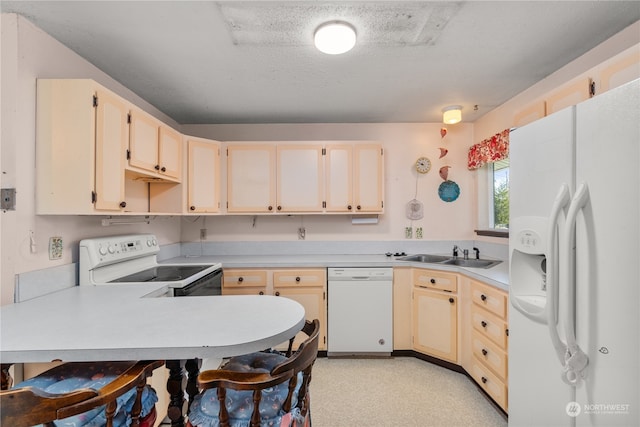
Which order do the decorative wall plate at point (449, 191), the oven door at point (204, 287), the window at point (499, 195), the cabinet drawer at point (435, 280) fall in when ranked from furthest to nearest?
1. the decorative wall plate at point (449, 191)
2. the window at point (499, 195)
3. the cabinet drawer at point (435, 280)
4. the oven door at point (204, 287)

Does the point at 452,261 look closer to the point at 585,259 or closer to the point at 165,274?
the point at 585,259

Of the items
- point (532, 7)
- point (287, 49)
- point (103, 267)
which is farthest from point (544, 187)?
point (103, 267)

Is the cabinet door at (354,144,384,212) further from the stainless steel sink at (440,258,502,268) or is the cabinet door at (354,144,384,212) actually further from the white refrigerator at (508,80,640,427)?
the white refrigerator at (508,80,640,427)

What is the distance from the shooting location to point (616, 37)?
162cm

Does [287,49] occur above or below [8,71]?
above

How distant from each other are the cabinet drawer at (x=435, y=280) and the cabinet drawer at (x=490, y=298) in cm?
20

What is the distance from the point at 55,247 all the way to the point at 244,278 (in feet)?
4.46

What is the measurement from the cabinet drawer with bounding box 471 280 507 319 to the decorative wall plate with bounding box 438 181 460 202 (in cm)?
120

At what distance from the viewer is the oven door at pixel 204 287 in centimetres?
185

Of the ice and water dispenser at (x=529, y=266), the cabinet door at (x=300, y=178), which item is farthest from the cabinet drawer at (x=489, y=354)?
the cabinet door at (x=300, y=178)

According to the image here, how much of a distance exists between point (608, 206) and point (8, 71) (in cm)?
274

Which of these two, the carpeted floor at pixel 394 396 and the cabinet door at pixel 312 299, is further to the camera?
the cabinet door at pixel 312 299

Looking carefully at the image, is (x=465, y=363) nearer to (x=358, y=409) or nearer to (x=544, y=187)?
(x=358, y=409)

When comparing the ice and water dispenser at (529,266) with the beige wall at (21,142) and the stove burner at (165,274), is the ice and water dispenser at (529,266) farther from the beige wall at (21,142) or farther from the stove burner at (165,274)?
the beige wall at (21,142)
